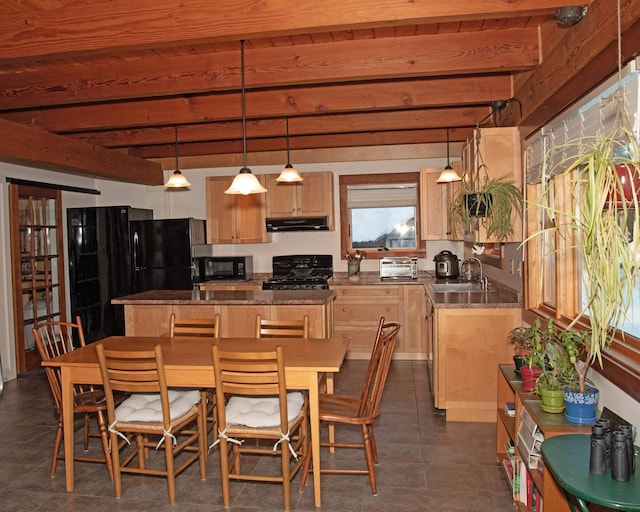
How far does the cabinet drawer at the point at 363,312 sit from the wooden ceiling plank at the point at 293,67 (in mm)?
3026

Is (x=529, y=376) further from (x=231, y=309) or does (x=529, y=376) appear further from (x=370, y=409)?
(x=231, y=309)

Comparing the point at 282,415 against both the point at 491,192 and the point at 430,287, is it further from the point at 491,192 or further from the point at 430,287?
the point at 430,287

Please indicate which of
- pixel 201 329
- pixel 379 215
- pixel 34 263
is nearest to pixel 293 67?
pixel 201 329

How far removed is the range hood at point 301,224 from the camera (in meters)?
6.32

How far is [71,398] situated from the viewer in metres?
3.06

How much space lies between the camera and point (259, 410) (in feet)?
9.64

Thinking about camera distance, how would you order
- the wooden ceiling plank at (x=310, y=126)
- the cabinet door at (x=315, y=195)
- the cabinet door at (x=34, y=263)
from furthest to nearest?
the cabinet door at (x=315, y=195) → the cabinet door at (x=34, y=263) → the wooden ceiling plank at (x=310, y=126)

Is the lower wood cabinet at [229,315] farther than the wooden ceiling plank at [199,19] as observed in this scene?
Yes

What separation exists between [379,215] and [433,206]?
86 cm

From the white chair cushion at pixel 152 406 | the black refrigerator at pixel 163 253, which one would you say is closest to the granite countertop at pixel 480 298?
the white chair cushion at pixel 152 406

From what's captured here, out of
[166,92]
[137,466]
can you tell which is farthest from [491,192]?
[137,466]

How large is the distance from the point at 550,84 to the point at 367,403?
216cm

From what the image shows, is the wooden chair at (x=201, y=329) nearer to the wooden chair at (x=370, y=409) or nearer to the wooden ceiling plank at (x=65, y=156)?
the wooden chair at (x=370, y=409)

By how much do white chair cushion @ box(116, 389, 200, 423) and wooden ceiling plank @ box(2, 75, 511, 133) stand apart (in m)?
2.37
